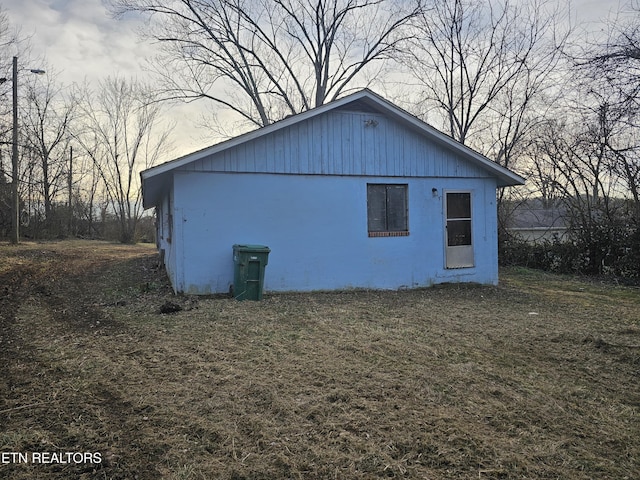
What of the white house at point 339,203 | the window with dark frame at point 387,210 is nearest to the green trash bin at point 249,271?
the white house at point 339,203

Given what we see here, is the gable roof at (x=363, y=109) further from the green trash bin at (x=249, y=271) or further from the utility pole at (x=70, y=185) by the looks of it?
the utility pole at (x=70, y=185)

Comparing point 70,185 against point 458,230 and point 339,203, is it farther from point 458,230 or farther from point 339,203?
point 458,230

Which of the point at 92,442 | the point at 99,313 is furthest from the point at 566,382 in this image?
the point at 99,313

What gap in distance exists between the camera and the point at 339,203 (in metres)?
9.30

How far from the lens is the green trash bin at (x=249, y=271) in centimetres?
791

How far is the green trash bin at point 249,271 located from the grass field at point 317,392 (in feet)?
2.08

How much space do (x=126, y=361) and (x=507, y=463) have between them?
375cm

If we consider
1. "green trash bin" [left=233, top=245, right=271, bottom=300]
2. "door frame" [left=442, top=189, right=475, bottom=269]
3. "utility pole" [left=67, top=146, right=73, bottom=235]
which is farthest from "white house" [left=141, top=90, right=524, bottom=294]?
"utility pole" [left=67, top=146, right=73, bottom=235]

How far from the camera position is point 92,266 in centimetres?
1394

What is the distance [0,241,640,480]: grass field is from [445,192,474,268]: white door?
2920mm

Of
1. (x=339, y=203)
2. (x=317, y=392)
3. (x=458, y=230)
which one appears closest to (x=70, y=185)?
(x=339, y=203)

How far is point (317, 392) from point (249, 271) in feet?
14.8

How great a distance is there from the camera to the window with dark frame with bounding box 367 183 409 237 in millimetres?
9578

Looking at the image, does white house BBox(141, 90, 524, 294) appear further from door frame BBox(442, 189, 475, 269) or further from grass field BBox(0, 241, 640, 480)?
grass field BBox(0, 241, 640, 480)
